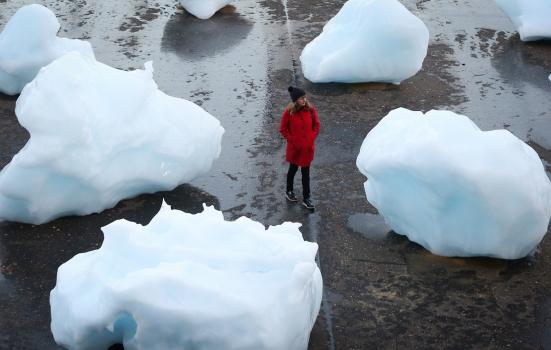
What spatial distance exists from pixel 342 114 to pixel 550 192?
357 cm

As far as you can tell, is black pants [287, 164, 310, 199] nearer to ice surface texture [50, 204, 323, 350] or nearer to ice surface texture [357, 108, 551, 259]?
ice surface texture [357, 108, 551, 259]

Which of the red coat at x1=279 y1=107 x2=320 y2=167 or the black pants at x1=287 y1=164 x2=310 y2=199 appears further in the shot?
the black pants at x1=287 y1=164 x2=310 y2=199

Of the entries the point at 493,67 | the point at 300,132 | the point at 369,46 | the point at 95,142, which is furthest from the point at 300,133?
the point at 493,67

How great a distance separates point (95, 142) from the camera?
8.07m

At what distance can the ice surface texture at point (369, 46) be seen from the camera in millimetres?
10953

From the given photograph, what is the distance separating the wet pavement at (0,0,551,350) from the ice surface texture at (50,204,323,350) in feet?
2.02

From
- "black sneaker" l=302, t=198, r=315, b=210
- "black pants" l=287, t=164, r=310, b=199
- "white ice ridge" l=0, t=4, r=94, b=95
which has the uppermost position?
"black pants" l=287, t=164, r=310, b=199

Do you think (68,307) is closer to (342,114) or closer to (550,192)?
(550,192)

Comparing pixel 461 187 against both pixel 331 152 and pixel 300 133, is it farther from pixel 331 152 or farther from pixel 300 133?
pixel 331 152

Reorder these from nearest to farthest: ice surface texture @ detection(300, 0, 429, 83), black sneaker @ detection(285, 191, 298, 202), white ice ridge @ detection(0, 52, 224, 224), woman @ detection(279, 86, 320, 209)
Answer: white ice ridge @ detection(0, 52, 224, 224) < woman @ detection(279, 86, 320, 209) < black sneaker @ detection(285, 191, 298, 202) < ice surface texture @ detection(300, 0, 429, 83)

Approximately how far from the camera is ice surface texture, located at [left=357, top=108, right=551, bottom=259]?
7.35 metres

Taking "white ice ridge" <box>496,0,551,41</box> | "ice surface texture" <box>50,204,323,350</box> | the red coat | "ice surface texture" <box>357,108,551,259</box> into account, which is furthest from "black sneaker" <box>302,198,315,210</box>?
"white ice ridge" <box>496,0,551,41</box>

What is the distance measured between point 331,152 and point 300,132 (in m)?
1.46

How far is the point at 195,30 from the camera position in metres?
13.6
